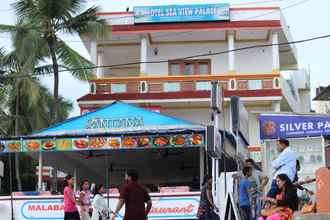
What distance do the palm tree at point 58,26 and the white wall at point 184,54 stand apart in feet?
12.8

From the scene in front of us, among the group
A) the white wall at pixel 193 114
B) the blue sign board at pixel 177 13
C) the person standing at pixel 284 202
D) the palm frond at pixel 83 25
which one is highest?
the blue sign board at pixel 177 13

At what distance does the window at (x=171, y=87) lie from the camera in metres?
29.8

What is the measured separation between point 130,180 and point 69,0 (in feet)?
67.5

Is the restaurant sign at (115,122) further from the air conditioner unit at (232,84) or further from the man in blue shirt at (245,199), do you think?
the air conditioner unit at (232,84)

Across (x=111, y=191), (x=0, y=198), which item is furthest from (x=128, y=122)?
(x=0, y=198)

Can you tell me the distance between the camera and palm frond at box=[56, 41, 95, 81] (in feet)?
92.7

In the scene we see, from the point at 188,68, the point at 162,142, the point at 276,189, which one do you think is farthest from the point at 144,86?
the point at 276,189

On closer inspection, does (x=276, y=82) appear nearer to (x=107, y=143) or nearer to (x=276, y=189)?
(x=107, y=143)

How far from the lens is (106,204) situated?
1568cm

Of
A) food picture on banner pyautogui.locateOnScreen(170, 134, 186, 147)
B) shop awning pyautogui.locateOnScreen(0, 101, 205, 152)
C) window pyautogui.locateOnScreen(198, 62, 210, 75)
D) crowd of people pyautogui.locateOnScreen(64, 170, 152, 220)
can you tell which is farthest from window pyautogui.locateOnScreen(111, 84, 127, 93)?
crowd of people pyautogui.locateOnScreen(64, 170, 152, 220)

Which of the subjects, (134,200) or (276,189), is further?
(276,189)

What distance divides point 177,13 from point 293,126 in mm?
14583

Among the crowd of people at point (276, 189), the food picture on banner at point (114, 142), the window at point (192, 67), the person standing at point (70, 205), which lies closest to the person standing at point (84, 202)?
the person standing at point (70, 205)

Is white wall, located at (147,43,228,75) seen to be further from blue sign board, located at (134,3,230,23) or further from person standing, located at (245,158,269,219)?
person standing, located at (245,158,269,219)
